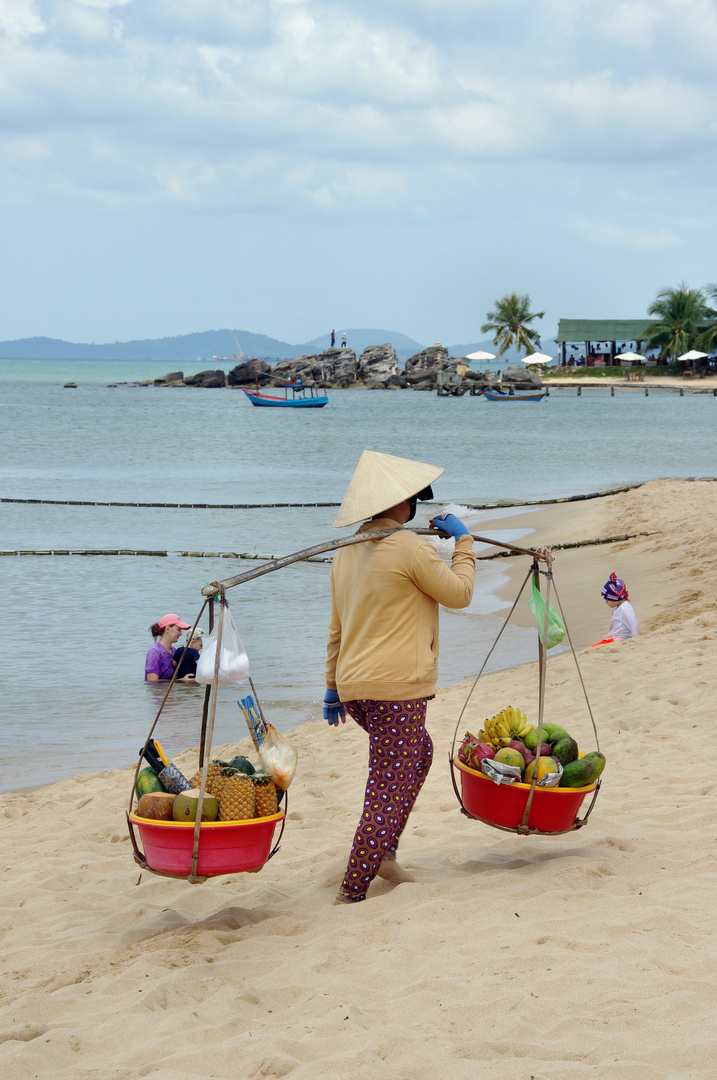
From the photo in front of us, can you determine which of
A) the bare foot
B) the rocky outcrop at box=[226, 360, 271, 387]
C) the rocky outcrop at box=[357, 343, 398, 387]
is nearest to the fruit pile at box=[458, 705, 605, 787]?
the bare foot

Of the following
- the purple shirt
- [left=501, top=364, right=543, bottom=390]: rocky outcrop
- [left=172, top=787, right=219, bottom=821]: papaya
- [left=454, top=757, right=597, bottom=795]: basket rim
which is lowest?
the purple shirt

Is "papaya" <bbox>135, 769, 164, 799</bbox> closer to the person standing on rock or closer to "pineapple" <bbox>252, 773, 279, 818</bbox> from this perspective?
"pineapple" <bbox>252, 773, 279, 818</bbox>

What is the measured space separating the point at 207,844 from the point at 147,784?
14.6 inches

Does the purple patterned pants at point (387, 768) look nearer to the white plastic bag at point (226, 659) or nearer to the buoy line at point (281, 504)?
the white plastic bag at point (226, 659)

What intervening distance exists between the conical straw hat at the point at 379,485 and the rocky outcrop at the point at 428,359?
8090cm

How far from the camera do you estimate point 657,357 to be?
7469 cm

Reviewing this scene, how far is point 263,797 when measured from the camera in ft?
11.3

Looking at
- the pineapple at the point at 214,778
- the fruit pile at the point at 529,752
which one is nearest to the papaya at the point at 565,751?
the fruit pile at the point at 529,752

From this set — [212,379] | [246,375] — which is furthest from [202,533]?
[212,379]

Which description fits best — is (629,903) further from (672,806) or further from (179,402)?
(179,402)

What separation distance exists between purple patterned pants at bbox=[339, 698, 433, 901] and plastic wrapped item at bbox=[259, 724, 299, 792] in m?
0.27

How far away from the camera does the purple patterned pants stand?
349 cm

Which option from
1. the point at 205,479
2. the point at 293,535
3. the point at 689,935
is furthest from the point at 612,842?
the point at 205,479

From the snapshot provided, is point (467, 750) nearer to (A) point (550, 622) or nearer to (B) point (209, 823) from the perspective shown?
(A) point (550, 622)
